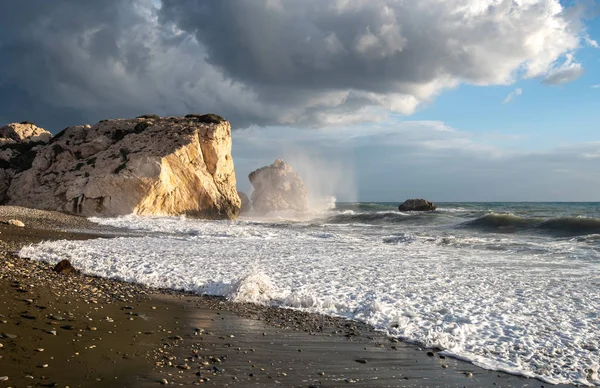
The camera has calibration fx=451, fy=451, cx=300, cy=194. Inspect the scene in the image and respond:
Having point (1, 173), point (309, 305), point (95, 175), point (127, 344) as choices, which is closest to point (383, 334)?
point (309, 305)

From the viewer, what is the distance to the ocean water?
20.7 ft

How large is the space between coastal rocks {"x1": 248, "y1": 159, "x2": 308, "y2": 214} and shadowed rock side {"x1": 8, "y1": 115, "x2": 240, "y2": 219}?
1322 cm

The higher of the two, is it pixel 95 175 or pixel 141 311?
pixel 95 175

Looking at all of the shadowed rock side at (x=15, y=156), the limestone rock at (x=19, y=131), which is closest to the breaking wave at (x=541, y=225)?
the shadowed rock side at (x=15, y=156)

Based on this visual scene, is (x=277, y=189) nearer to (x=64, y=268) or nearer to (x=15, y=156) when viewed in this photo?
(x=15, y=156)

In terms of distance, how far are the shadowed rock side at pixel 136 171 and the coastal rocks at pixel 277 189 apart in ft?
43.4

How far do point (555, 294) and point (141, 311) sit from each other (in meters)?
8.14

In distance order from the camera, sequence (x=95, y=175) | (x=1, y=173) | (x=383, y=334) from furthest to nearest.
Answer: (x=1, y=173) → (x=95, y=175) → (x=383, y=334)

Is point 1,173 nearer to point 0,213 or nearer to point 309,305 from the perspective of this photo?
point 0,213

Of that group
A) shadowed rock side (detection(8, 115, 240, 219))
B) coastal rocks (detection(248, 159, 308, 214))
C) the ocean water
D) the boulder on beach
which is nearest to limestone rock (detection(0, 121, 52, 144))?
shadowed rock side (detection(8, 115, 240, 219))

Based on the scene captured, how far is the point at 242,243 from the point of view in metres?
18.3

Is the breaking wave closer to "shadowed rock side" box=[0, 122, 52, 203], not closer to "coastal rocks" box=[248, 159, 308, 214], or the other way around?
"coastal rocks" box=[248, 159, 308, 214]

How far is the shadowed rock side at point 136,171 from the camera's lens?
31.8 m

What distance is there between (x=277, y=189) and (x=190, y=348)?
49.7 m
